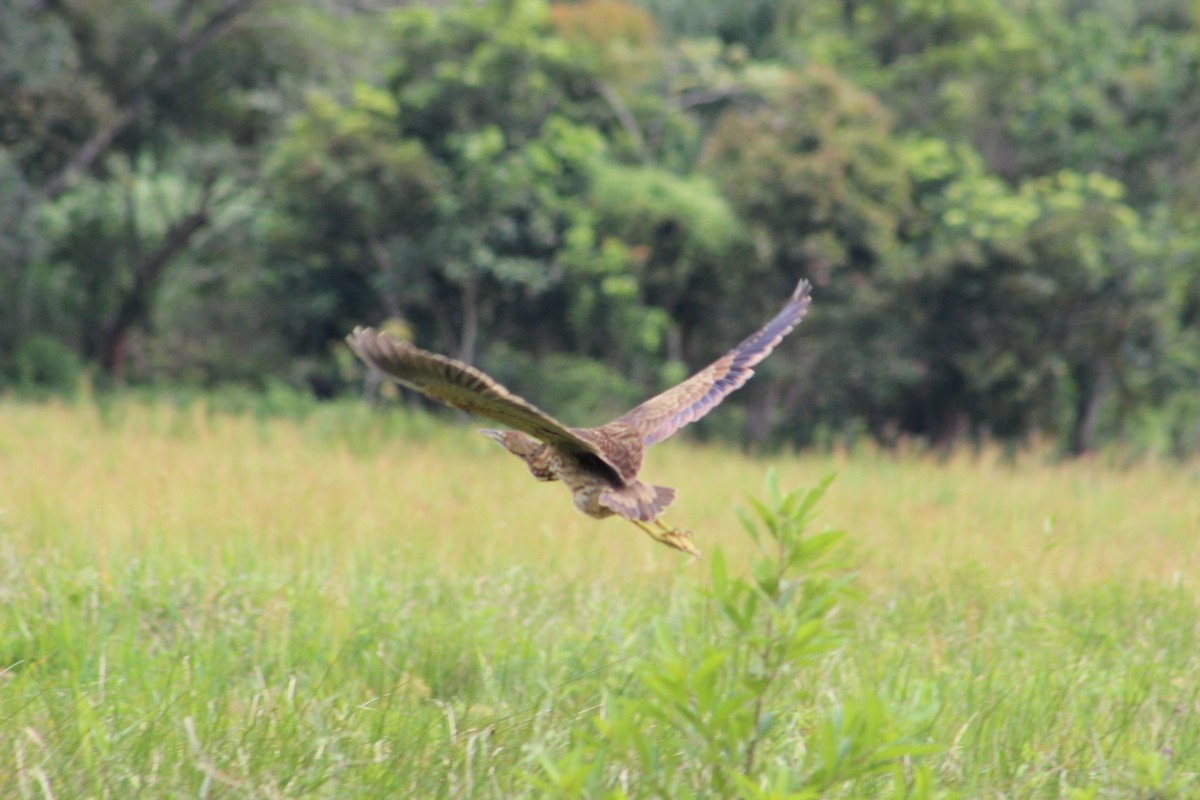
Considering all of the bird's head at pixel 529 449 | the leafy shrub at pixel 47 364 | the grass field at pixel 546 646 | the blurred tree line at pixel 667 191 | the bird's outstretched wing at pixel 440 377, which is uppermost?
Result: the blurred tree line at pixel 667 191

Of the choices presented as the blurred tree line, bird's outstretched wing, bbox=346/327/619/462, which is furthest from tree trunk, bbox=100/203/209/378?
bird's outstretched wing, bbox=346/327/619/462

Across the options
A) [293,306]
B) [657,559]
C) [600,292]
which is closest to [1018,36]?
[600,292]

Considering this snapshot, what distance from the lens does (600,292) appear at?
48.3 ft

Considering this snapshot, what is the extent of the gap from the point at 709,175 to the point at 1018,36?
13.9ft

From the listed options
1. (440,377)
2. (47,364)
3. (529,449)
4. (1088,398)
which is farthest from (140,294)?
(440,377)

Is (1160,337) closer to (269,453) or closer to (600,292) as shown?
(600,292)

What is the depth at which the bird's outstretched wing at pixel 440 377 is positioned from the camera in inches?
108

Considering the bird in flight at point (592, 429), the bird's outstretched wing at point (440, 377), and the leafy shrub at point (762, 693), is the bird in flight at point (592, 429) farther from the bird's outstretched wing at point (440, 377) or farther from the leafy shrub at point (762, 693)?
the leafy shrub at point (762, 693)

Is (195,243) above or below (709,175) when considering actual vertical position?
below

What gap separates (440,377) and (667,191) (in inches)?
481

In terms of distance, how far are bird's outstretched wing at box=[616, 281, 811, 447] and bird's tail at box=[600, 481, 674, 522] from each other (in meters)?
0.34

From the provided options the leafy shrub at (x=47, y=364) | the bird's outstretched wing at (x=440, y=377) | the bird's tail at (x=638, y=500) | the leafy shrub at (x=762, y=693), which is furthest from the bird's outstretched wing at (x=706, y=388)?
the leafy shrub at (x=47, y=364)

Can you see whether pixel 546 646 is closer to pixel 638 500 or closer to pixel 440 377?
pixel 638 500

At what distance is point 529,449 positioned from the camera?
3602 millimetres
